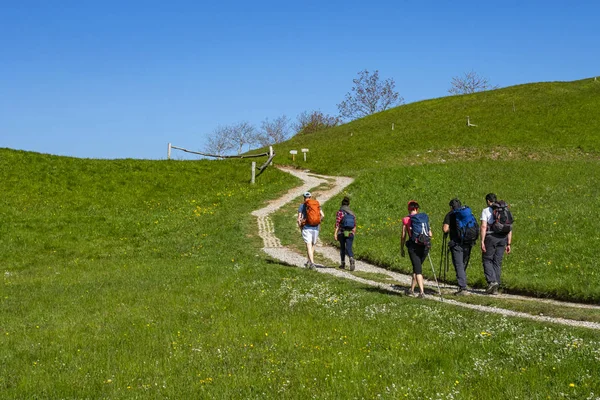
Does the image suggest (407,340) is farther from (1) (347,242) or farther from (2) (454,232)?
(1) (347,242)

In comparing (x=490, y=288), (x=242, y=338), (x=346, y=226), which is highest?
(x=346, y=226)

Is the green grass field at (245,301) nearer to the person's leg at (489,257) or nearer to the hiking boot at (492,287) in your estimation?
the hiking boot at (492,287)

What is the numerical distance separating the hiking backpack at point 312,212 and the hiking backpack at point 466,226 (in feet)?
18.2

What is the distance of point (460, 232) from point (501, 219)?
43.7 inches

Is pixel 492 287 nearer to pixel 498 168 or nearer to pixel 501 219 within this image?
pixel 501 219

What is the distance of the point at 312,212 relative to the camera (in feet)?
69.0

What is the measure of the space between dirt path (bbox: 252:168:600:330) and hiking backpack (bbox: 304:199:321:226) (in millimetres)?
1798

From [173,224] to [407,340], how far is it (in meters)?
23.3

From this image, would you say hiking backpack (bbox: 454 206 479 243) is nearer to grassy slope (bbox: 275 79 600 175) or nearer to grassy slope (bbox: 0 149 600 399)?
grassy slope (bbox: 0 149 600 399)

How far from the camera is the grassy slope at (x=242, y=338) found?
8938 mm

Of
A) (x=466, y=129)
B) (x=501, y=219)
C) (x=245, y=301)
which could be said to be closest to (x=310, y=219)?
(x=245, y=301)

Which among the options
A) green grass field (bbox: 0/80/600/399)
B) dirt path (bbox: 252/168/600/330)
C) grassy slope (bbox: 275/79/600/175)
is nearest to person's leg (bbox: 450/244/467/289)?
dirt path (bbox: 252/168/600/330)

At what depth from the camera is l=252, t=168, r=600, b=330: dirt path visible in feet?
47.9

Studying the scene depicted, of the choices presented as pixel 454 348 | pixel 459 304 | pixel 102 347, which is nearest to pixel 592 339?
pixel 454 348
